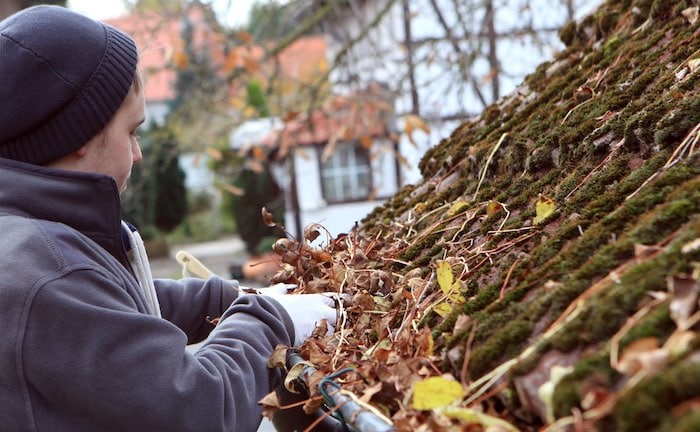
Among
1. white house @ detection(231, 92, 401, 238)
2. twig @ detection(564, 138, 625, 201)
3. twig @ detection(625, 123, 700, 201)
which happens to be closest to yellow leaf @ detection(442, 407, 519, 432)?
twig @ detection(625, 123, 700, 201)

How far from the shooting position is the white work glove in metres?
1.64

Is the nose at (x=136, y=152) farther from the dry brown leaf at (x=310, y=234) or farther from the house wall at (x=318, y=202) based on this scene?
the house wall at (x=318, y=202)

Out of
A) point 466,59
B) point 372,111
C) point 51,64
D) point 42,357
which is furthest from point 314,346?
point 372,111

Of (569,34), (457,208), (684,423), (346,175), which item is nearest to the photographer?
(684,423)

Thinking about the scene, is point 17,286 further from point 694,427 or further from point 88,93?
point 694,427

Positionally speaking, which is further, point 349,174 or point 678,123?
point 349,174

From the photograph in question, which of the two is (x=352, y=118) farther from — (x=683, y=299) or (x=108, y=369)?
(x=683, y=299)

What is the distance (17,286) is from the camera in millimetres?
1357

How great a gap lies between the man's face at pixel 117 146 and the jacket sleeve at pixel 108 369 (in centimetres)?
31

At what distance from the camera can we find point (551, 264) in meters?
1.18

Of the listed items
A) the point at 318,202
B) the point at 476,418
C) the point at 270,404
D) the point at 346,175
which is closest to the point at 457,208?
the point at 270,404

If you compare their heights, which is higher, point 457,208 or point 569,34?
point 569,34

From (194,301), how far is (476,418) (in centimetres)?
134

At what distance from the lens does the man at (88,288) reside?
1351 mm
